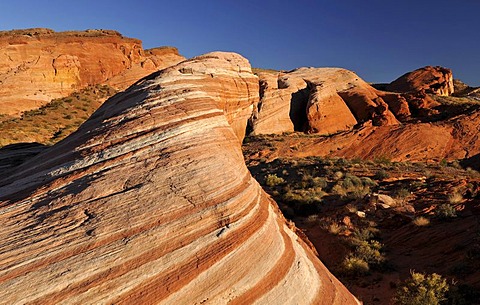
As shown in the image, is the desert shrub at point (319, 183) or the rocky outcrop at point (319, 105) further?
the rocky outcrop at point (319, 105)

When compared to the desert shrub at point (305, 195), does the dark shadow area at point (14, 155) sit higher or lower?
higher

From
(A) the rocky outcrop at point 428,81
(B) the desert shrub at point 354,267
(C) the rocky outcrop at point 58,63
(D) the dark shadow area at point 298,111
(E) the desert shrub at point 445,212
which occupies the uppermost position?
(C) the rocky outcrop at point 58,63

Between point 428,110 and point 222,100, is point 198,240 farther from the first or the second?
point 428,110

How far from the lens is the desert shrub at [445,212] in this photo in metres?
11.5

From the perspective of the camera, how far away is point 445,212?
1152 centimetres

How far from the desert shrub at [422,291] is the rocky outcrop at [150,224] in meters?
3.25

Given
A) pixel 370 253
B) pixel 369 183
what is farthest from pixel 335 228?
pixel 369 183

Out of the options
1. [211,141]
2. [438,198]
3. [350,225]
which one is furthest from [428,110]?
[211,141]

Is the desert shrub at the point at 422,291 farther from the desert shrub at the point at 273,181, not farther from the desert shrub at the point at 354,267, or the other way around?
the desert shrub at the point at 273,181

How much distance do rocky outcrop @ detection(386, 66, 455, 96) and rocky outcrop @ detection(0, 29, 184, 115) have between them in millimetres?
40256

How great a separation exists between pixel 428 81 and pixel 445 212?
175ft

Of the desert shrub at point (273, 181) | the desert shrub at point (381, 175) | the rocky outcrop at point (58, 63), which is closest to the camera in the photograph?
the desert shrub at point (381, 175)

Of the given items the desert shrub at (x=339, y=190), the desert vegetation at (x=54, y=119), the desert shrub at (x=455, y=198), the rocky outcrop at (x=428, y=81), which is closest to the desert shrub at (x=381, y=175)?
the desert shrub at (x=339, y=190)

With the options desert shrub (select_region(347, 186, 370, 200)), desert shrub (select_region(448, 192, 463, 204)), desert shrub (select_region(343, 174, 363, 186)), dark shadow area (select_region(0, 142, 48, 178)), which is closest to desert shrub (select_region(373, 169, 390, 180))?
desert shrub (select_region(343, 174, 363, 186))
